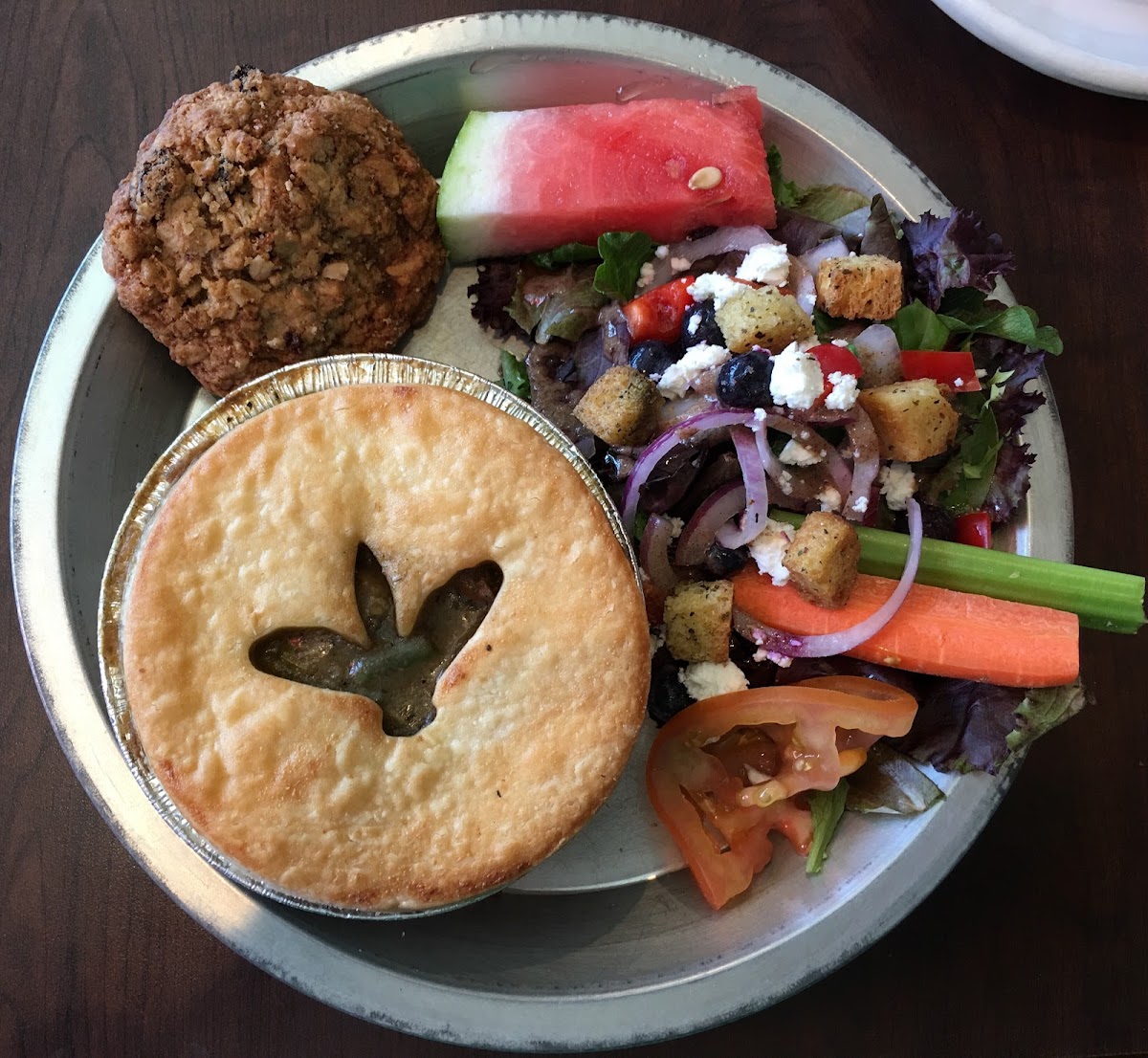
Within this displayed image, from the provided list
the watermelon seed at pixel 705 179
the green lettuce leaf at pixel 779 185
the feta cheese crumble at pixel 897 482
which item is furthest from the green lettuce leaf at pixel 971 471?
the watermelon seed at pixel 705 179

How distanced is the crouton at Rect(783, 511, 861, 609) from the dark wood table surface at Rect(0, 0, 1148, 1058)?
95 cm

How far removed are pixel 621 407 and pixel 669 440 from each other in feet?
0.48

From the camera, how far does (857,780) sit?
6.64 ft

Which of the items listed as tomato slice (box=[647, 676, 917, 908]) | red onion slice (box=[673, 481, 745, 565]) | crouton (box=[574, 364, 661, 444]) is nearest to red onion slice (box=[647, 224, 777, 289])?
crouton (box=[574, 364, 661, 444])

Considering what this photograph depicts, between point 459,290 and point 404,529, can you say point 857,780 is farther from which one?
point 459,290

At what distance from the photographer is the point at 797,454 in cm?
187

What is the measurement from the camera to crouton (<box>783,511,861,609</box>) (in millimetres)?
1767

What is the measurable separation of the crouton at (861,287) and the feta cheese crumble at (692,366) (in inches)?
11.0

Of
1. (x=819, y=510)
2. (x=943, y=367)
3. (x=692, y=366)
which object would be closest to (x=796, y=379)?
(x=692, y=366)

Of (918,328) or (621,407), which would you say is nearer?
(621,407)

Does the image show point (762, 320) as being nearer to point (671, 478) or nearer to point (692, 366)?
point (692, 366)

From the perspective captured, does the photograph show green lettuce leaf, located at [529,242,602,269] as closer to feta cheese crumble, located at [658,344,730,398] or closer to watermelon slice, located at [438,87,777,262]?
watermelon slice, located at [438,87,777,262]

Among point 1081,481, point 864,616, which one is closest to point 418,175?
point 864,616

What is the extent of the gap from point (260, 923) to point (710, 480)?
1410 mm
